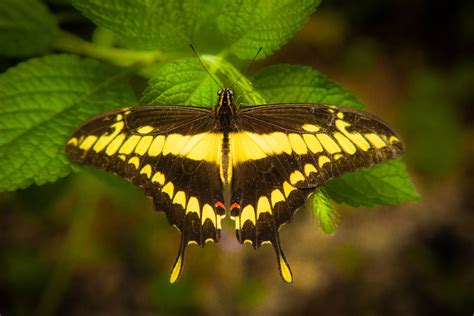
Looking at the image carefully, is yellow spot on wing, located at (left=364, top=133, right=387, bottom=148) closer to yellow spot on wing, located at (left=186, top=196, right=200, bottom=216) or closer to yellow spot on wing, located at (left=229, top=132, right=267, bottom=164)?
yellow spot on wing, located at (left=229, top=132, right=267, bottom=164)

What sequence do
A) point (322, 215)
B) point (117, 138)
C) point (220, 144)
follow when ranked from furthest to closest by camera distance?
point (220, 144) → point (117, 138) → point (322, 215)

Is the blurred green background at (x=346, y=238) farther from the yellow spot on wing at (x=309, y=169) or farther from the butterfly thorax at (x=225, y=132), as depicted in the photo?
the yellow spot on wing at (x=309, y=169)

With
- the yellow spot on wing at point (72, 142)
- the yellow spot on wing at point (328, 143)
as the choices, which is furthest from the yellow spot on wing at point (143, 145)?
the yellow spot on wing at point (328, 143)

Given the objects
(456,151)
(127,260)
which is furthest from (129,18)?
(456,151)

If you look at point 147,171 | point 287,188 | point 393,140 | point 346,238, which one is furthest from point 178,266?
point 346,238

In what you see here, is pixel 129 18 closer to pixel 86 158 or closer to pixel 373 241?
pixel 86 158

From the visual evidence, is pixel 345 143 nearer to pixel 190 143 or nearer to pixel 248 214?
pixel 248 214
